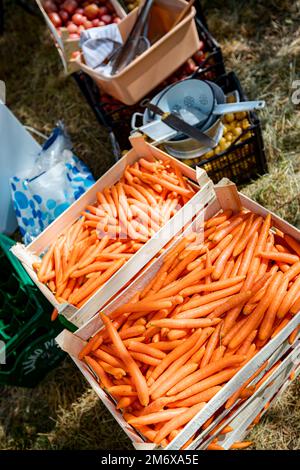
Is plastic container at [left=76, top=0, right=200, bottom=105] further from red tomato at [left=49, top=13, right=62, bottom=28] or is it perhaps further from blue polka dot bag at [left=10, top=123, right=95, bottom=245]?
red tomato at [left=49, top=13, right=62, bottom=28]

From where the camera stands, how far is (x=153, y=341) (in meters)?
2.23

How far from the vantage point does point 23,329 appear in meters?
2.74

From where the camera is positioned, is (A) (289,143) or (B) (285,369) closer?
(B) (285,369)

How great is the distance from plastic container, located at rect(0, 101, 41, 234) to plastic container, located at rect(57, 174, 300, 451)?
1557 mm

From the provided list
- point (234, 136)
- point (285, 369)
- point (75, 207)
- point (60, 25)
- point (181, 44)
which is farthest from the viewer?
point (60, 25)

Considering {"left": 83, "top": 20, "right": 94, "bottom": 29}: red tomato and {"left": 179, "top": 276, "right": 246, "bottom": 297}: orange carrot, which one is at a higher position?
{"left": 83, "top": 20, "right": 94, "bottom": 29}: red tomato

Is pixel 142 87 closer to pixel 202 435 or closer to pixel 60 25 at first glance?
pixel 60 25

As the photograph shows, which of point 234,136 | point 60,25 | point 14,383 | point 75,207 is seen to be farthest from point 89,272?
point 60,25

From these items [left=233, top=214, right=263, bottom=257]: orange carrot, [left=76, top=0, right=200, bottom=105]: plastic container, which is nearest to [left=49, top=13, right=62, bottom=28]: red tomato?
[left=76, top=0, right=200, bottom=105]: plastic container

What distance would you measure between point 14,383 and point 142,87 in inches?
77.4

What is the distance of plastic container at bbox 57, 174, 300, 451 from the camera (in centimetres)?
196

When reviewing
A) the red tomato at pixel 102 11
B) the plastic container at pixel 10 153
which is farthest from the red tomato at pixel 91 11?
the plastic container at pixel 10 153
